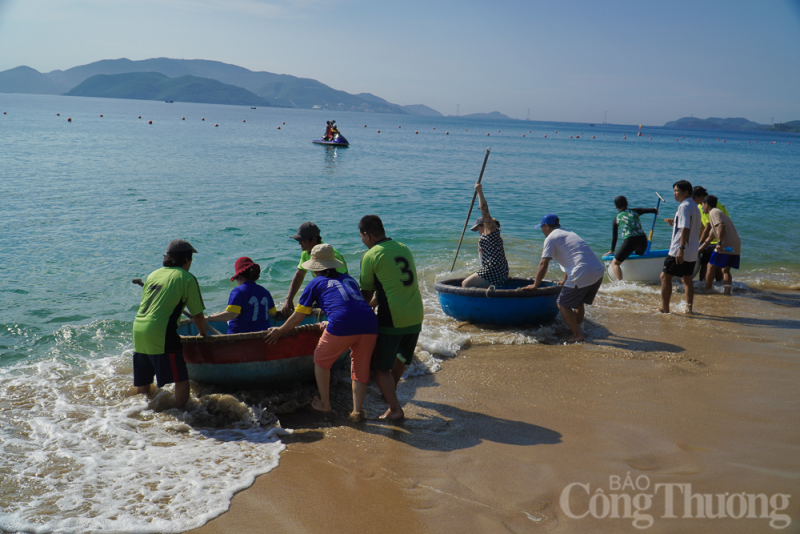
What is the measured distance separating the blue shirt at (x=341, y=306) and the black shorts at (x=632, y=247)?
24.0 ft

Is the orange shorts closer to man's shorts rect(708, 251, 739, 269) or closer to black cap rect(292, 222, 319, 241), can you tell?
black cap rect(292, 222, 319, 241)

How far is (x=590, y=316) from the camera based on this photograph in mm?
8867

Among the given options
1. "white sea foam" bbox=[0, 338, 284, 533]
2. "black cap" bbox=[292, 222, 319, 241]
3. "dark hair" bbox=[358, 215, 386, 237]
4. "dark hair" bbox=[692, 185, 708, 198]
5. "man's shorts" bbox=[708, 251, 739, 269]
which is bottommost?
"white sea foam" bbox=[0, 338, 284, 533]

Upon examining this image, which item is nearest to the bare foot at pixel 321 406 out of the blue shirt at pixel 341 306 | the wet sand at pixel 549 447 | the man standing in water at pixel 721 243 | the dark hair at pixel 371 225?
the wet sand at pixel 549 447

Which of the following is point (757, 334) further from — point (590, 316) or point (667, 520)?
point (667, 520)

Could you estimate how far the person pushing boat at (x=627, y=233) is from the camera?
10281 millimetres

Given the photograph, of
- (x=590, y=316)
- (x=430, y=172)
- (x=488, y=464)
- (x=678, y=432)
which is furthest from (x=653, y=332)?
(x=430, y=172)

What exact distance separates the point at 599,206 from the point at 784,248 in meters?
8.48

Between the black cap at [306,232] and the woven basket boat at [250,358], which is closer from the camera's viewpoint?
the woven basket boat at [250,358]

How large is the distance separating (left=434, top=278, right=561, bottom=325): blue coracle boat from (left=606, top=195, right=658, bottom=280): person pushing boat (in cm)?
293

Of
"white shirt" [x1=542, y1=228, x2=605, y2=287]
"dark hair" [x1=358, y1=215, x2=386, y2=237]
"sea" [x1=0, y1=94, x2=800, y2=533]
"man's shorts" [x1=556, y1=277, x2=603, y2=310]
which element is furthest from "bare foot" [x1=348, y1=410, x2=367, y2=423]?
"man's shorts" [x1=556, y1=277, x2=603, y2=310]

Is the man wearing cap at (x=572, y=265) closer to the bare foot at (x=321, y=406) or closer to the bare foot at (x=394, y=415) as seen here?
the bare foot at (x=394, y=415)

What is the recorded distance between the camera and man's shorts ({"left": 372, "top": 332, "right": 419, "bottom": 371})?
5145 millimetres

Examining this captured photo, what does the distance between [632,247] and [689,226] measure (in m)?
2.38
